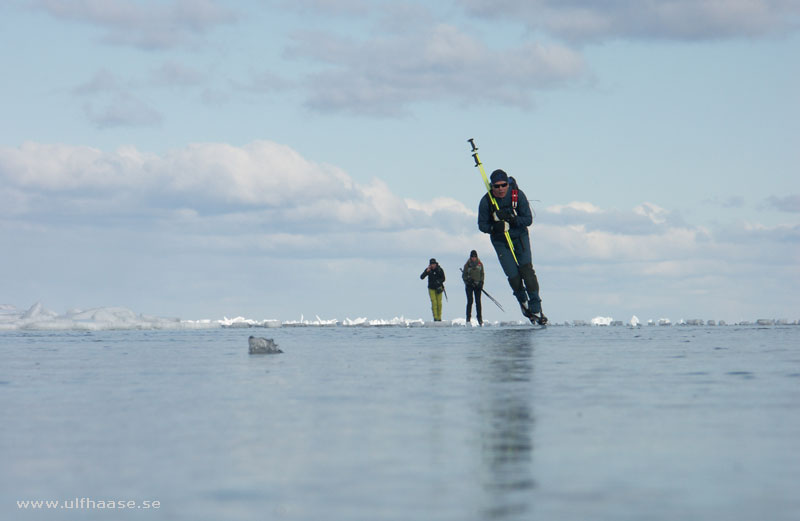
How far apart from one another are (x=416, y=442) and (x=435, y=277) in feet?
94.7

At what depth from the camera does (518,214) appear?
20.8m

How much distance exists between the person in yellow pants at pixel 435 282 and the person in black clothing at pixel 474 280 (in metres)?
1.97

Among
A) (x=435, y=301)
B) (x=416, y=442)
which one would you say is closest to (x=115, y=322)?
(x=435, y=301)

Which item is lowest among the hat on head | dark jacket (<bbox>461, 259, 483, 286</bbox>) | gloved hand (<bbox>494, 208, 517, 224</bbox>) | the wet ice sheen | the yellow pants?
the wet ice sheen

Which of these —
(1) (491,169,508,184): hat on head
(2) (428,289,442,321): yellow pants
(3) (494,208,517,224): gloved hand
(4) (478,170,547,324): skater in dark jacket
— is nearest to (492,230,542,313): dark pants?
(4) (478,170,547,324): skater in dark jacket

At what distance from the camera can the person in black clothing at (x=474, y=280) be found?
31.5 meters

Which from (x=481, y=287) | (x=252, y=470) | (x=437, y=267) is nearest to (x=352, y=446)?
(x=252, y=470)

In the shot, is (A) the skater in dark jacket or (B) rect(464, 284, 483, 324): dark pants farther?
(B) rect(464, 284, 483, 324): dark pants

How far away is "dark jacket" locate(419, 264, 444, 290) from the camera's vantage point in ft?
110

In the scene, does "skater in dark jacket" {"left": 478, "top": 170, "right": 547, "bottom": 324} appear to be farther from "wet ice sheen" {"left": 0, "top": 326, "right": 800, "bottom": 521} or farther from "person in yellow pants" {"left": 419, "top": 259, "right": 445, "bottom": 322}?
"person in yellow pants" {"left": 419, "top": 259, "right": 445, "bottom": 322}

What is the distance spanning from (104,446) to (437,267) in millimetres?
28870

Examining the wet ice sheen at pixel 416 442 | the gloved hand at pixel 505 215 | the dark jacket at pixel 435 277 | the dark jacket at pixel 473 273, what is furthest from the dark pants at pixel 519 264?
the dark jacket at pixel 435 277

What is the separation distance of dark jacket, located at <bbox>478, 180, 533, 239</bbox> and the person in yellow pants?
1274 cm

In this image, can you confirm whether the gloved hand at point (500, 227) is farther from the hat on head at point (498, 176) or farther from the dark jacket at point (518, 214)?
the hat on head at point (498, 176)
